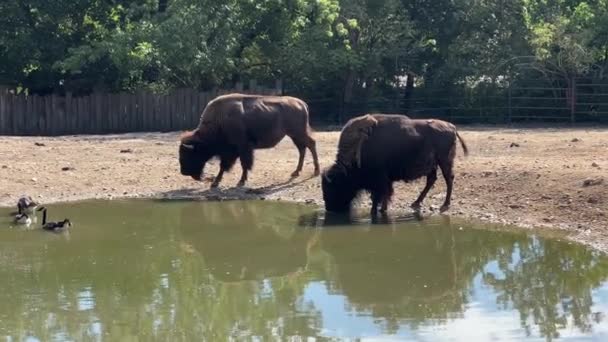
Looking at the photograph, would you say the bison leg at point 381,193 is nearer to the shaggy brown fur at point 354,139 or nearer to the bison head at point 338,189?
the bison head at point 338,189

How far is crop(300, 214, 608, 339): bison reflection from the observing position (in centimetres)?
874

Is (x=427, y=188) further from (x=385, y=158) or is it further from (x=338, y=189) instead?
(x=338, y=189)

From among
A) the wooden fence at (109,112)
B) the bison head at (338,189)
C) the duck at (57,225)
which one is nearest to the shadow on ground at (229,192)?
the bison head at (338,189)

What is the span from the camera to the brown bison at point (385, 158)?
13500 millimetres

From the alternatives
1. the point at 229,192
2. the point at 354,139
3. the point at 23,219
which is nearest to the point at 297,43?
the point at 229,192

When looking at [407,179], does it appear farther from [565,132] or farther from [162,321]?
[565,132]

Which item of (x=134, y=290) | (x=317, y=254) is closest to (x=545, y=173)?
(x=317, y=254)

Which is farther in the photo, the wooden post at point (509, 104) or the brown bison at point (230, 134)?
the wooden post at point (509, 104)

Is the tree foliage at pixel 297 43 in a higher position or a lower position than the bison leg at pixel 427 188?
higher

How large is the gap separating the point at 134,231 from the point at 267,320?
182 inches

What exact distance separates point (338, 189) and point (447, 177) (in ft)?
4.85

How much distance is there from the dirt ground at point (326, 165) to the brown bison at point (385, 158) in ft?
2.12

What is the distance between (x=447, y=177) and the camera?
13828mm

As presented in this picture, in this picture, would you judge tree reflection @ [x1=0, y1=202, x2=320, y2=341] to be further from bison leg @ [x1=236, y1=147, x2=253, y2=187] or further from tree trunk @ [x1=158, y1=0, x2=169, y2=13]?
tree trunk @ [x1=158, y1=0, x2=169, y2=13]
